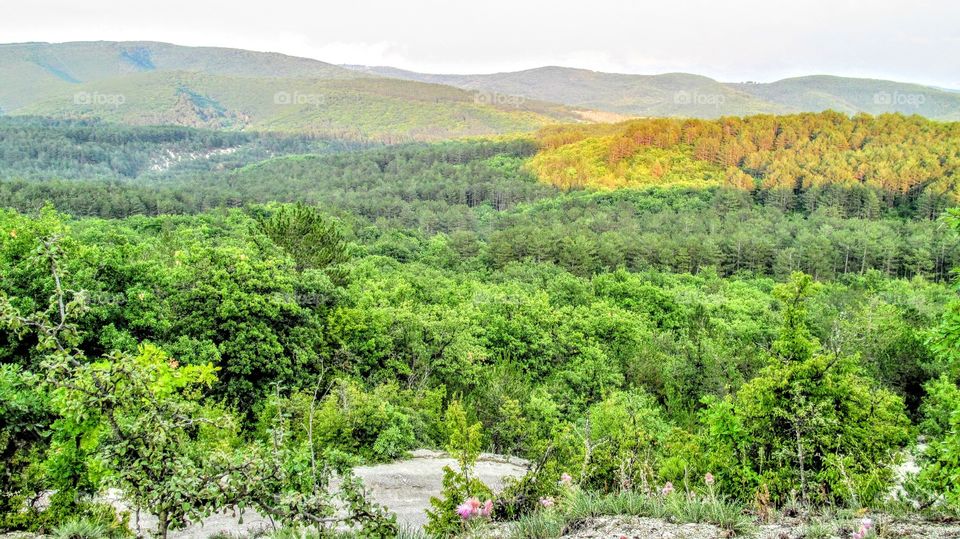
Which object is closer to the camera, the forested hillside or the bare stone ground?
the bare stone ground

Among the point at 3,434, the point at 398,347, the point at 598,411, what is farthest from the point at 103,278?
the point at 598,411

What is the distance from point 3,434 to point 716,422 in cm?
1307

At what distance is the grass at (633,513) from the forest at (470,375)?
4 centimetres

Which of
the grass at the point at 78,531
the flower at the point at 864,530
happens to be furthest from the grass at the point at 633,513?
the grass at the point at 78,531

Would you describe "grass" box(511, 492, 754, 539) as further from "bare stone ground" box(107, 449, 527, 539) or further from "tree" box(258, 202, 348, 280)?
"tree" box(258, 202, 348, 280)

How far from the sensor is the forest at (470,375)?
25.7 ft

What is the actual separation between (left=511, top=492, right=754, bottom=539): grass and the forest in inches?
1.6

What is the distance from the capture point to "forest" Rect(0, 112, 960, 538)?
7.85 meters

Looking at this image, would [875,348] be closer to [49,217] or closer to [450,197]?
[49,217]

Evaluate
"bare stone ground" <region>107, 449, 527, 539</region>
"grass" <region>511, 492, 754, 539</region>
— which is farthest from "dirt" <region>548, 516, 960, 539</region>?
"bare stone ground" <region>107, 449, 527, 539</region>

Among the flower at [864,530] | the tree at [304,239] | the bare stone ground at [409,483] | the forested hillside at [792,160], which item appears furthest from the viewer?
the forested hillside at [792,160]

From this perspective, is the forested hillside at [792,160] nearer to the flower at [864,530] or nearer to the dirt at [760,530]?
the dirt at [760,530]

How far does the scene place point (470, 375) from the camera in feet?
103

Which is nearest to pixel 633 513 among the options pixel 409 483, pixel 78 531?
pixel 78 531
